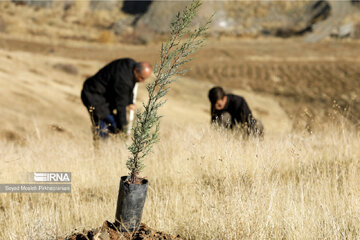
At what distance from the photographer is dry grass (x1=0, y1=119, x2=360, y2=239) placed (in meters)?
2.68

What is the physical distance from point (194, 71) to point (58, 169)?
22.8 m

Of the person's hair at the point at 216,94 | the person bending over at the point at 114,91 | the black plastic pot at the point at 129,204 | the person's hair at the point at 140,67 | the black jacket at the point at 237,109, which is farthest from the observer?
the black jacket at the point at 237,109

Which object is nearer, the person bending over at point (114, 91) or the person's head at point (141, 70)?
the person's head at point (141, 70)

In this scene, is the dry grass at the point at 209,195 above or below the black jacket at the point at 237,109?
below

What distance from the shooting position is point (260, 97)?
20.5 metres

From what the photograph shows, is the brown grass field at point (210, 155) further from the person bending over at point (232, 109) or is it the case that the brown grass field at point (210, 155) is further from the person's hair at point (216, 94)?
the person's hair at point (216, 94)

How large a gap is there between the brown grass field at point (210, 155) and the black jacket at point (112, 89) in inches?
22.8

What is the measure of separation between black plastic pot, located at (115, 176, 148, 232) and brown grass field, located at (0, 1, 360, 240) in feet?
1.00

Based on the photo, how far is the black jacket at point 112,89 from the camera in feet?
18.0

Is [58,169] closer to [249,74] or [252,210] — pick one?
[252,210]

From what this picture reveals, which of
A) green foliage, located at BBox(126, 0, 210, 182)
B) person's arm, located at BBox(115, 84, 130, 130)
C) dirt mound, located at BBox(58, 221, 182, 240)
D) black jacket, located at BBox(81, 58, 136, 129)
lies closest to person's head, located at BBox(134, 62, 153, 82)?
black jacket, located at BBox(81, 58, 136, 129)

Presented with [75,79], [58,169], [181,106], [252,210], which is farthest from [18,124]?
[75,79]

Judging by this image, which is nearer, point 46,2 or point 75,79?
point 75,79

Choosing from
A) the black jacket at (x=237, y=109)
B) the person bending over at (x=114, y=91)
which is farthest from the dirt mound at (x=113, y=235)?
the black jacket at (x=237, y=109)
